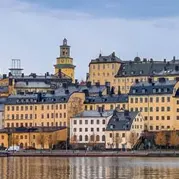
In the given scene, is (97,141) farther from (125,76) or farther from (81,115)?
(125,76)

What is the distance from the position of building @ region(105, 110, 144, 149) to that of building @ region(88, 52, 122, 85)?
1432 inches

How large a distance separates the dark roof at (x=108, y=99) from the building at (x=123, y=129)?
317 inches

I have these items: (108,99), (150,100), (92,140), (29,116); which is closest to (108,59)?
(29,116)

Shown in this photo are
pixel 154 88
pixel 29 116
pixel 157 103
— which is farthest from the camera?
pixel 29 116

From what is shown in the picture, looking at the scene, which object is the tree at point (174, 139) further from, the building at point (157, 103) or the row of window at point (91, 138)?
the row of window at point (91, 138)

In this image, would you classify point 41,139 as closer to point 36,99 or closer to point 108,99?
point 108,99

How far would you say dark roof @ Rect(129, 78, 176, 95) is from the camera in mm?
139875

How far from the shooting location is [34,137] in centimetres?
14450

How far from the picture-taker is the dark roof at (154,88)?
5507 inches

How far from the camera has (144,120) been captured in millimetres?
140750

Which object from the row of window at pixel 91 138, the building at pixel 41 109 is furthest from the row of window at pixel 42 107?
the row of window at pixel 91 138

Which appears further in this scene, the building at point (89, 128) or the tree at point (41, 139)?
the tree at point (41, 139)

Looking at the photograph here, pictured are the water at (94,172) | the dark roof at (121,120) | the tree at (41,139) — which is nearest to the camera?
the water at (94,172)

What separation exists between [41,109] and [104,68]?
26.8 m
